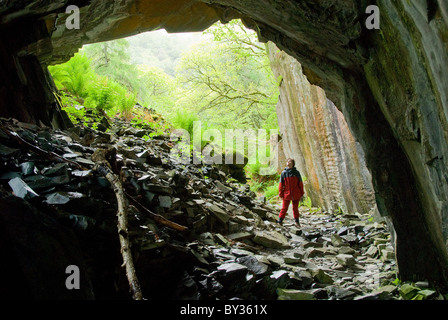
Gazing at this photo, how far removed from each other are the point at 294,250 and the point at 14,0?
250 inches

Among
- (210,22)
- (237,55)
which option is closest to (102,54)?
(237,55)

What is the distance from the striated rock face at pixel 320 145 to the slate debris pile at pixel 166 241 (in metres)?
2.60

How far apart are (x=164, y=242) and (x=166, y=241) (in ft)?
0.27

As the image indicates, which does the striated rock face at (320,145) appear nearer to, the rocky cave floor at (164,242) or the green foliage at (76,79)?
the rocky cave floor at (164,242)

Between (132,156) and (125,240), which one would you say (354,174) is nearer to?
(132,156)

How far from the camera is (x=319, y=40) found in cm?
377

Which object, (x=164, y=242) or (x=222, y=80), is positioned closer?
(x=164, y=242)

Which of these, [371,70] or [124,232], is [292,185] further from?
[124,232]

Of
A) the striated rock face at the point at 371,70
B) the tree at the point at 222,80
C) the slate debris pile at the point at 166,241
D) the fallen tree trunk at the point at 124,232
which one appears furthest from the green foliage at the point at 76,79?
the tree at the point at 222,80

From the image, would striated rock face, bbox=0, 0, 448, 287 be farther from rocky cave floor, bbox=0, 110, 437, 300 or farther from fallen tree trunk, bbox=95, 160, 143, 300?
fallen tree trunk, bbox=95, 160, 143, 300

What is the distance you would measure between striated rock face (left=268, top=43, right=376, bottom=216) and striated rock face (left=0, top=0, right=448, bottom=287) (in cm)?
387

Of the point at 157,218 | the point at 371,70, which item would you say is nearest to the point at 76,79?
the point at 157,218

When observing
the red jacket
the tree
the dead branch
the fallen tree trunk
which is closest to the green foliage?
the fallen tree trunk

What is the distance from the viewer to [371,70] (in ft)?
11.1
